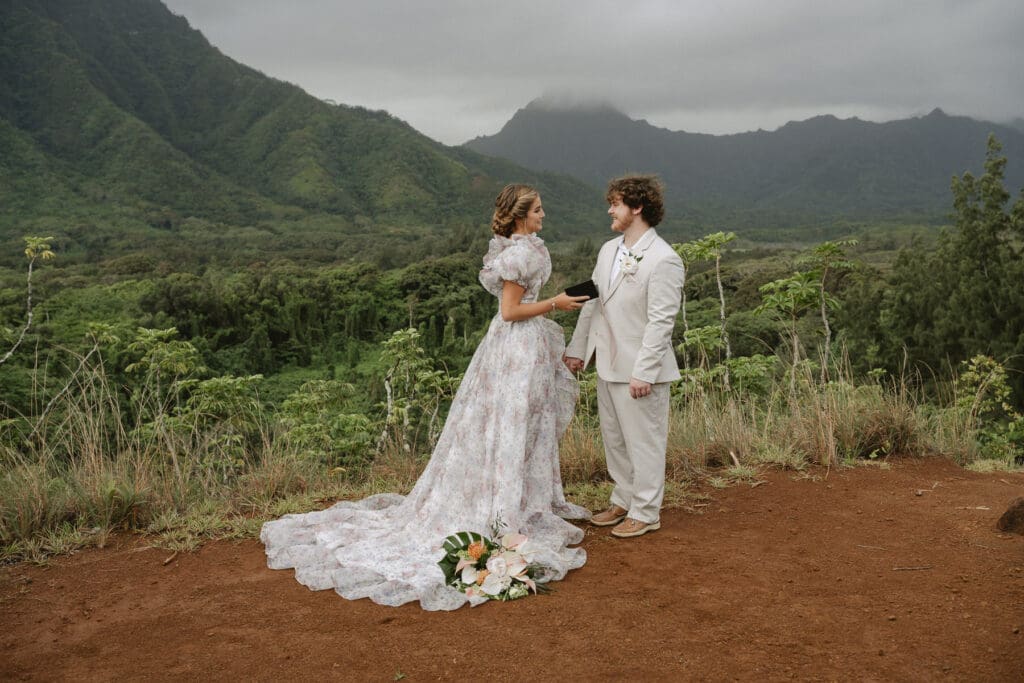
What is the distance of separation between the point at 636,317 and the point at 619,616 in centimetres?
150

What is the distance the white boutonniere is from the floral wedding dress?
0.39 metres

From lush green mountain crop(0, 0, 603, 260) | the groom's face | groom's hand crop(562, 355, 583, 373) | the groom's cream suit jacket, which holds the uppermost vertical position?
lush green mountain crop(0, 0, 603, 260)

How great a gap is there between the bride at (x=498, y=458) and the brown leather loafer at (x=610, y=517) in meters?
0.26

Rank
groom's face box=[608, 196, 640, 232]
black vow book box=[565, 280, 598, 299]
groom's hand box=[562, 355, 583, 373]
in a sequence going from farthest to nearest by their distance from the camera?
groom's hand box=[562, 355, 583, 373]
groom's face box=[608, 196, 640, 232]
black vow book box=[565, 280, 598, 299]

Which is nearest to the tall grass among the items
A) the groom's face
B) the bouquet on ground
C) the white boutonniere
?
the bouquet on ground

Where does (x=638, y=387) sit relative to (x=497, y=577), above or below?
above

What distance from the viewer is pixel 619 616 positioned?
10.1ft

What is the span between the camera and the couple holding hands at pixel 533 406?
12.3 feet

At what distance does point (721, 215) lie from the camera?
144 meters

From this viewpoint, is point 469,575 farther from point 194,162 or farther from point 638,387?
point 194,162

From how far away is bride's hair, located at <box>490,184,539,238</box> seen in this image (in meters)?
3.78

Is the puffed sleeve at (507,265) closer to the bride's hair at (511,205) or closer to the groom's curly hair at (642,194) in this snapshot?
the bride's hair at (511,205)

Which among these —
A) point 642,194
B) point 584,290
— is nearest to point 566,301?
point 584,290

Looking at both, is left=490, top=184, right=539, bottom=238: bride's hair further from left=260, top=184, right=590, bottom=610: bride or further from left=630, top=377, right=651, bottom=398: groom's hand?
left=630, top=377, right=651, bottom=398: groom's hand
